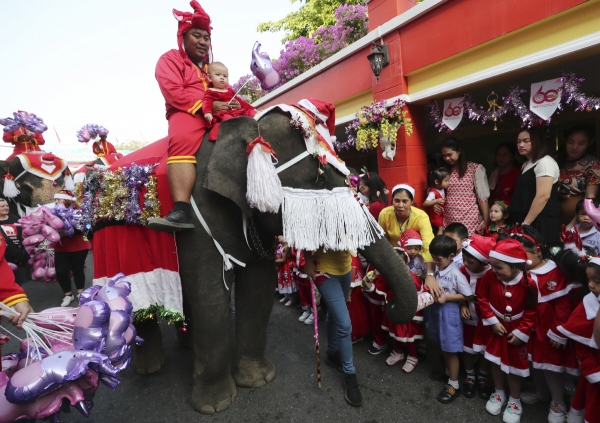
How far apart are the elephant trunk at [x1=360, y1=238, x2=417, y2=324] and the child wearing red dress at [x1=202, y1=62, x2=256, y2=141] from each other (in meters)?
1.40

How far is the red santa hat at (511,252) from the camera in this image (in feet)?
7.39

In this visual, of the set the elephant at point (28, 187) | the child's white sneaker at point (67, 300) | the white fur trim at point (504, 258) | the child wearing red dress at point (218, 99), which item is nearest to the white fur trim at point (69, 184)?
the elephant at point (28, 187)

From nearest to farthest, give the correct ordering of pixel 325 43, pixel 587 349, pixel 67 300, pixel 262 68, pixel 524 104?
pixel 587 349 → pixel 262 68 → pixel 524 104 → pixel 67 300 → pixel 325 43

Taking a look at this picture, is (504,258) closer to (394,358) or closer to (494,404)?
(494,404)

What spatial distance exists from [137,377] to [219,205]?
2.05 meters

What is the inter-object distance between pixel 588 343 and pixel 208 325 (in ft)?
7.86

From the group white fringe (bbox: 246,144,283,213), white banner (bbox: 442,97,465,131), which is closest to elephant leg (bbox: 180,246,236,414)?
white fringe (bbox: 246,144,283,213)

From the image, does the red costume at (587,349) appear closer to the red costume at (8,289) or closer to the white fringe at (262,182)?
the white fringe at (262,182)

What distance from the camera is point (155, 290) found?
2.81 meters

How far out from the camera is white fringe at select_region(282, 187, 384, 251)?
2.20m

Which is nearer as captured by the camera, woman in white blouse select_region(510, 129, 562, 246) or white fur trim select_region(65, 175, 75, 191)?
woman in white blouse select_region(510, 129, 562, 246)

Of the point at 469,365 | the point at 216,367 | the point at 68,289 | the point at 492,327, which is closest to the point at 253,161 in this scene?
the point at 216,367

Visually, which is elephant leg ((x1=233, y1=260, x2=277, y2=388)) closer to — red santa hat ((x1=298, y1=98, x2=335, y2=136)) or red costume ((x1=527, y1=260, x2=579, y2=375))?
red santa hat ((x1=298, y1=98, x2=335, y2=136))

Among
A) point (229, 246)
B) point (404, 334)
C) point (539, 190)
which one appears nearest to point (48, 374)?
point (229, 246)
